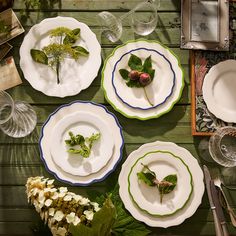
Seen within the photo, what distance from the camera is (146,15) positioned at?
4.95 ft

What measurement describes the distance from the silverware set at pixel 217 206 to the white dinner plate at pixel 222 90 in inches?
8.6

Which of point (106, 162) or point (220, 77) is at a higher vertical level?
point (220, 77)

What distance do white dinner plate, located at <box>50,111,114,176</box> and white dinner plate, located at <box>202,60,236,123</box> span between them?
38 cm

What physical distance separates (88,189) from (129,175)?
0.48ft

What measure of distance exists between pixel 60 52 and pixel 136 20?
0.30 m

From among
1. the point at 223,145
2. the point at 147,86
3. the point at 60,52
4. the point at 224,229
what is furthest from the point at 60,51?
the point at 224,229

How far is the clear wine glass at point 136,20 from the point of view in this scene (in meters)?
1.47

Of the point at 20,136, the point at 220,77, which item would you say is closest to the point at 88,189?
the point at 20,136

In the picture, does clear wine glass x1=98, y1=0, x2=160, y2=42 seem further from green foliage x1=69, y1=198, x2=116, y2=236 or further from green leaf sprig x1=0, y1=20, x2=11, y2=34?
green foliage x1=69, y1=198, x2=116, y2=236

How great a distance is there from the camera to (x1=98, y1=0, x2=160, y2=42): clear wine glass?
4.83ft

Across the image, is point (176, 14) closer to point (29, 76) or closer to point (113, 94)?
point (113, 94)

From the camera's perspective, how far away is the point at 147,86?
1.45 m

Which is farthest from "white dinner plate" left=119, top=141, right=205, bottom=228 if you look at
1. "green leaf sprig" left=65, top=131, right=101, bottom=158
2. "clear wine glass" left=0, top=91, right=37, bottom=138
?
"clear wine glass" left=0, top=91, right=37, bottom=138

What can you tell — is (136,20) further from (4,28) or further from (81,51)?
(4,28)
